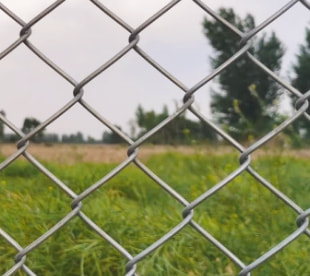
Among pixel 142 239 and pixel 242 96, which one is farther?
pixel 242 96

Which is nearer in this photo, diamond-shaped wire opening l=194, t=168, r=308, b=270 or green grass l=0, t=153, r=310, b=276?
green grass l=0, t=153, r=310, b=276

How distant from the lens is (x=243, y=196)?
3041mm

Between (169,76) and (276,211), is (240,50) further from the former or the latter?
(276,211)

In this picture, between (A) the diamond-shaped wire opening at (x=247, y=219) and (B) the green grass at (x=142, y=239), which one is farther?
(A) the diamond-shaped wire opening at (x=247, y=219)

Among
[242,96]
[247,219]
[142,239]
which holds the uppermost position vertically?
[242,96]

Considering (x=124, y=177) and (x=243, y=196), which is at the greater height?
(x=124, y=177)

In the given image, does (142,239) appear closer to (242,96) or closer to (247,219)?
(247,219)

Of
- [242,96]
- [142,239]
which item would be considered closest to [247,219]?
[142,239]

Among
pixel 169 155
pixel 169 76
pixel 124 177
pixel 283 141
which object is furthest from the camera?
pixel 169 155

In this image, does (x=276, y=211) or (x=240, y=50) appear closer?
(x=240, y=50)

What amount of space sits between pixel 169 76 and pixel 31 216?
4.60ft

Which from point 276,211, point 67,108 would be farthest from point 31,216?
point 67,108

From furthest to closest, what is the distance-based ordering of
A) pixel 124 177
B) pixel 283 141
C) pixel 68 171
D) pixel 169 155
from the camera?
pixel 169 155 → pixel 68 171 → pixel 124 177 → pixel 283 141

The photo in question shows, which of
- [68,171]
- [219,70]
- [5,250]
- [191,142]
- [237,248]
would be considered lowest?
[237,248]
